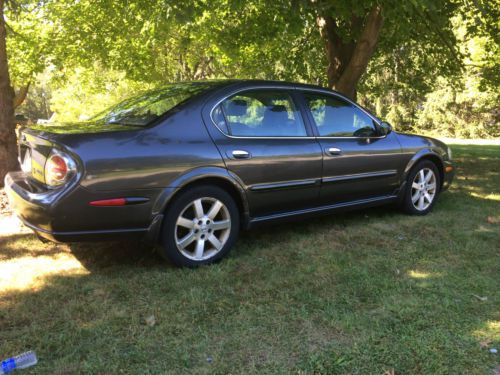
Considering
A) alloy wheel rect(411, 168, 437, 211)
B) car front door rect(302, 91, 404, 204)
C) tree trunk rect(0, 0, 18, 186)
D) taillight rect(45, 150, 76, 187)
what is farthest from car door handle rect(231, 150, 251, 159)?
Answer: tree trunk rect(0, 0, 18, 186)

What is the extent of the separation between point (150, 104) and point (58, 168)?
45.2 inches

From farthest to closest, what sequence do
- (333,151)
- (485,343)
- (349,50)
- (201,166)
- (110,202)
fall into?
(349,50) → (333,151) → (201,166) → (110,202) → (485,343)

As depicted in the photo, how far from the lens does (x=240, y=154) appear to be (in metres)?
3.82

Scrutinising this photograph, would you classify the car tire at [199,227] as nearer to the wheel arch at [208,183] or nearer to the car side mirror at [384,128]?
the wheel arch at [208,183]

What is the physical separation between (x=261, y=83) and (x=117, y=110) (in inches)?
55.8

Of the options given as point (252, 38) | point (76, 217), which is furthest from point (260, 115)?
point (252, 38)

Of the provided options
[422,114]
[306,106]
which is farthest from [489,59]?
[422,114]

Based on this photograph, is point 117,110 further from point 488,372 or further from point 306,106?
point 488,372

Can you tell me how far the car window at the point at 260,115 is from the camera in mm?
3871

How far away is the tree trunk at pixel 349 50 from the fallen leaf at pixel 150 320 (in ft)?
20.9

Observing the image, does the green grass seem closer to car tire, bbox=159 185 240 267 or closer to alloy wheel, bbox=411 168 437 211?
car tire, bbox=159 185 240 267

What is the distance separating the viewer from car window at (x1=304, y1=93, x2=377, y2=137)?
455 cm

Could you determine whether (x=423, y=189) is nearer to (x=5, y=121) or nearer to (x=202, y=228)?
(x=202, y=228)

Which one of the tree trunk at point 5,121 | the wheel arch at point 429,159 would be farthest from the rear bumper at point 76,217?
the wheel arch at point 429,159
